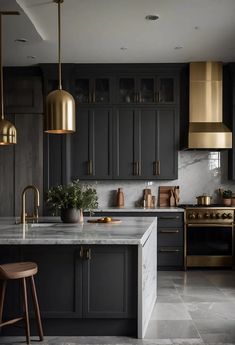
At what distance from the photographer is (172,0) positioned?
426cm

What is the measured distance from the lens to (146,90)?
270 inches

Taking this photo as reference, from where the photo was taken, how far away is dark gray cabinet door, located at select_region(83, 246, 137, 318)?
3.58 meters

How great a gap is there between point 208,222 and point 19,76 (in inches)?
137

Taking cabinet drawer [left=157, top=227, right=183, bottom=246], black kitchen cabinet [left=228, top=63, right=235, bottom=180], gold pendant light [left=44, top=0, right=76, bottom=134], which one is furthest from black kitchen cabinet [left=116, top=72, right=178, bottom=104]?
gold pendant light [left=44, top=0, right=76, bottom=134]

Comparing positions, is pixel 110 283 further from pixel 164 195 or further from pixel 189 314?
pixel 164 195

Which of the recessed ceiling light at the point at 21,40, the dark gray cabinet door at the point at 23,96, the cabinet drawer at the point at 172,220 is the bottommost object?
the cabinet drawer at the point at 172,220

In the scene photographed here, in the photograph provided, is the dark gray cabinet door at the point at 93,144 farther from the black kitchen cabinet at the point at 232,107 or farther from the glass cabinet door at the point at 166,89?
the black kitchen cabinet at the point at 232,107

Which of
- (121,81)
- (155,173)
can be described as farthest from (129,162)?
(121,81)

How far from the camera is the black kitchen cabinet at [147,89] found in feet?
22.2

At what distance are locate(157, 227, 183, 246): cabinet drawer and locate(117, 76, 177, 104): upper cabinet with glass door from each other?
1.88m

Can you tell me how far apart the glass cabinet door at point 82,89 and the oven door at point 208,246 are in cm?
243

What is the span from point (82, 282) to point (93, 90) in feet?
12.4

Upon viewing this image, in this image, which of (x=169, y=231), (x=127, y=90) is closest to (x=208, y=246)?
(x=169, y=231)

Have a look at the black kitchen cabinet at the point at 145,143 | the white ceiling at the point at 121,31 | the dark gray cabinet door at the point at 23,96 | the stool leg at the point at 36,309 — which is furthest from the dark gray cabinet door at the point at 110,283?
the dark gray cabinet door at the point at 23,96
